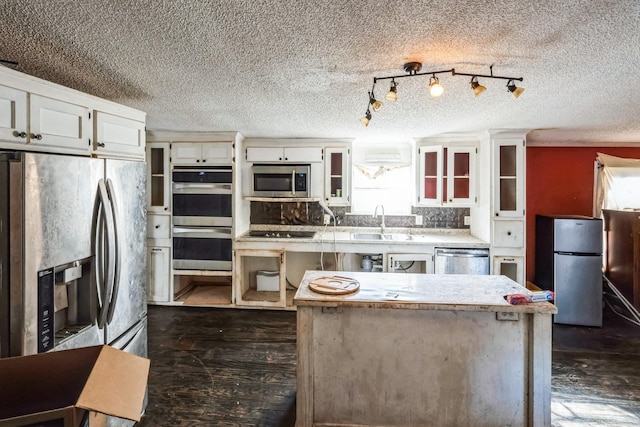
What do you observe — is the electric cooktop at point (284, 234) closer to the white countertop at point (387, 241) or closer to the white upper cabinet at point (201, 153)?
the white countertop at point (387, 241)

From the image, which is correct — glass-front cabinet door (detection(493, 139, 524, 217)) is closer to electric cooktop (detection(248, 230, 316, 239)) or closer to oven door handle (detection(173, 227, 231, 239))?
electric cooktop (detection(248, 230, 316, 239))

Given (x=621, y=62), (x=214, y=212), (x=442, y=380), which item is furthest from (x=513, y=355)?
(x=214, y=212)

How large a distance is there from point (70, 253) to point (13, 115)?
2.22ft

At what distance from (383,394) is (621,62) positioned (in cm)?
225

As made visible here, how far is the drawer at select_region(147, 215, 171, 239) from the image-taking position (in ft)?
12.8

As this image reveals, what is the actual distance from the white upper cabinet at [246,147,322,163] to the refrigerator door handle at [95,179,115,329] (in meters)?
2.47

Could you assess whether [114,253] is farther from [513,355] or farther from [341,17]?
[513,355]

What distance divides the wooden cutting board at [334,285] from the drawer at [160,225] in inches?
98.4

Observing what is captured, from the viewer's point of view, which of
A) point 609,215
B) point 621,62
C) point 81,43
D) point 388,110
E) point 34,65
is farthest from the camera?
point 609,215

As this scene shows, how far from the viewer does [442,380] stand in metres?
1.83

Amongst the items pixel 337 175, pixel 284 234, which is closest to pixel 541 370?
pixel 337 175

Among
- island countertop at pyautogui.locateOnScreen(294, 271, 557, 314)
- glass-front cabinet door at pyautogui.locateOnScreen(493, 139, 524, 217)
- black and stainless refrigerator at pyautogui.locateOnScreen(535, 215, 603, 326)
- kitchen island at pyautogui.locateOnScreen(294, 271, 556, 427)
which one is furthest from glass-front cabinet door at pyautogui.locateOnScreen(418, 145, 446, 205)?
kitchen island at pyautogui.locateOnScreen(294, 271, 556, 427)

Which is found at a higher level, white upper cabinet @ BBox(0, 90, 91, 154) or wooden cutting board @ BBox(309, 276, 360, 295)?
white upper cabinet @ BBox(0, 90, 91, 154)

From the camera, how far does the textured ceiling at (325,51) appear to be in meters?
1.28
